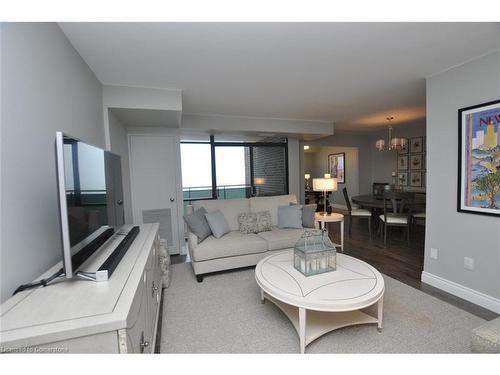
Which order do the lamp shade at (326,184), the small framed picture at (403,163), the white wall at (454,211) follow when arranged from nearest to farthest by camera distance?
the white wall at (454,211) → the lamp shade at (326,184) → the small framed picture at (403,163)

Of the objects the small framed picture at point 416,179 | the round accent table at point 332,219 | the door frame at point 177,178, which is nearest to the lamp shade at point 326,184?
the round accent table at point 332,219

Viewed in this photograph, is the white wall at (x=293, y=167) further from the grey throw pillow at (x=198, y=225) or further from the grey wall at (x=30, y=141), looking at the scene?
the grey wall at (x=30, y=141)

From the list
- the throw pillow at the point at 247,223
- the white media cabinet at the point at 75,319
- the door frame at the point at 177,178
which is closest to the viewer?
the white media cabinet at the point at 75,319

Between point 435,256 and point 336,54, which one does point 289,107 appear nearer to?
point 336,54

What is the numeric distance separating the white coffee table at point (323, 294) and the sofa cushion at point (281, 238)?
899mm

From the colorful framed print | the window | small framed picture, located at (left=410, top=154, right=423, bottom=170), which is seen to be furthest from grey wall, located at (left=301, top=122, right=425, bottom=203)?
the colorful framed print

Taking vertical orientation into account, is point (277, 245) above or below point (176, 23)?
below

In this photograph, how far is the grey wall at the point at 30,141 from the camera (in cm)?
98

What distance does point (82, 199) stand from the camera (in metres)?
1.20

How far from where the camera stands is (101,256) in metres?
1.43

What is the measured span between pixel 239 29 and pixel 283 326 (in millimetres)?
2317

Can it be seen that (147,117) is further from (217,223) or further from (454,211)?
(454,211)

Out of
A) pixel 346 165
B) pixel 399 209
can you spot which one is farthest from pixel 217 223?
pixel 346 165
